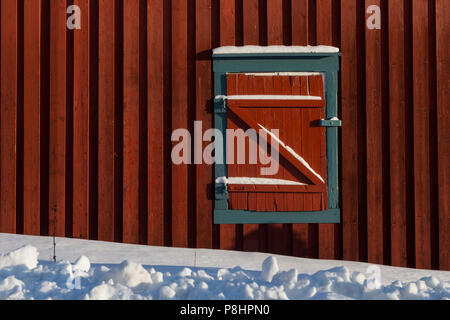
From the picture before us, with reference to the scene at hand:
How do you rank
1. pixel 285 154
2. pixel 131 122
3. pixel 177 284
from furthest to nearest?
pixel 131 122 → pixel 285 154 → pixel 177 284

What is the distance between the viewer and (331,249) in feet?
14.5

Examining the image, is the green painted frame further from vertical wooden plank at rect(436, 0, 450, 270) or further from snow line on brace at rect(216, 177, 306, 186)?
vertical wooden plank at rect(436, 0, 450, 270)

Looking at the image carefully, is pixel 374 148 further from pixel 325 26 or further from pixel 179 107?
pixel 179 107

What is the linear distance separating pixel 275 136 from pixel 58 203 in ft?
9.26

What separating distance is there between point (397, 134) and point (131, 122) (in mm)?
3340

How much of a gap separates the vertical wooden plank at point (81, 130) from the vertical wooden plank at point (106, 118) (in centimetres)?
17

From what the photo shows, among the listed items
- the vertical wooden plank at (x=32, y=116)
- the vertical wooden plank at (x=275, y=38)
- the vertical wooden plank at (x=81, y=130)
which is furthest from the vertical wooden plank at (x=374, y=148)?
the vertical wooden plank at (x=32, y=116)

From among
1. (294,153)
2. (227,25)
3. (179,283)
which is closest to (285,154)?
(294,153)

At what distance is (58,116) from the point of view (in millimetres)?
4461

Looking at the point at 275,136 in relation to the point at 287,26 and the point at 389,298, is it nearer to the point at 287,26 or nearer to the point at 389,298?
the point at 287,26

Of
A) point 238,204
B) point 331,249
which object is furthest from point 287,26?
point 331,249

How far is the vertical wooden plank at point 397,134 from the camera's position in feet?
14.4

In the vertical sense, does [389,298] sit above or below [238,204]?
below

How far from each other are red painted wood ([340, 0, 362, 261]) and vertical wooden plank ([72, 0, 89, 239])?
3216mm
